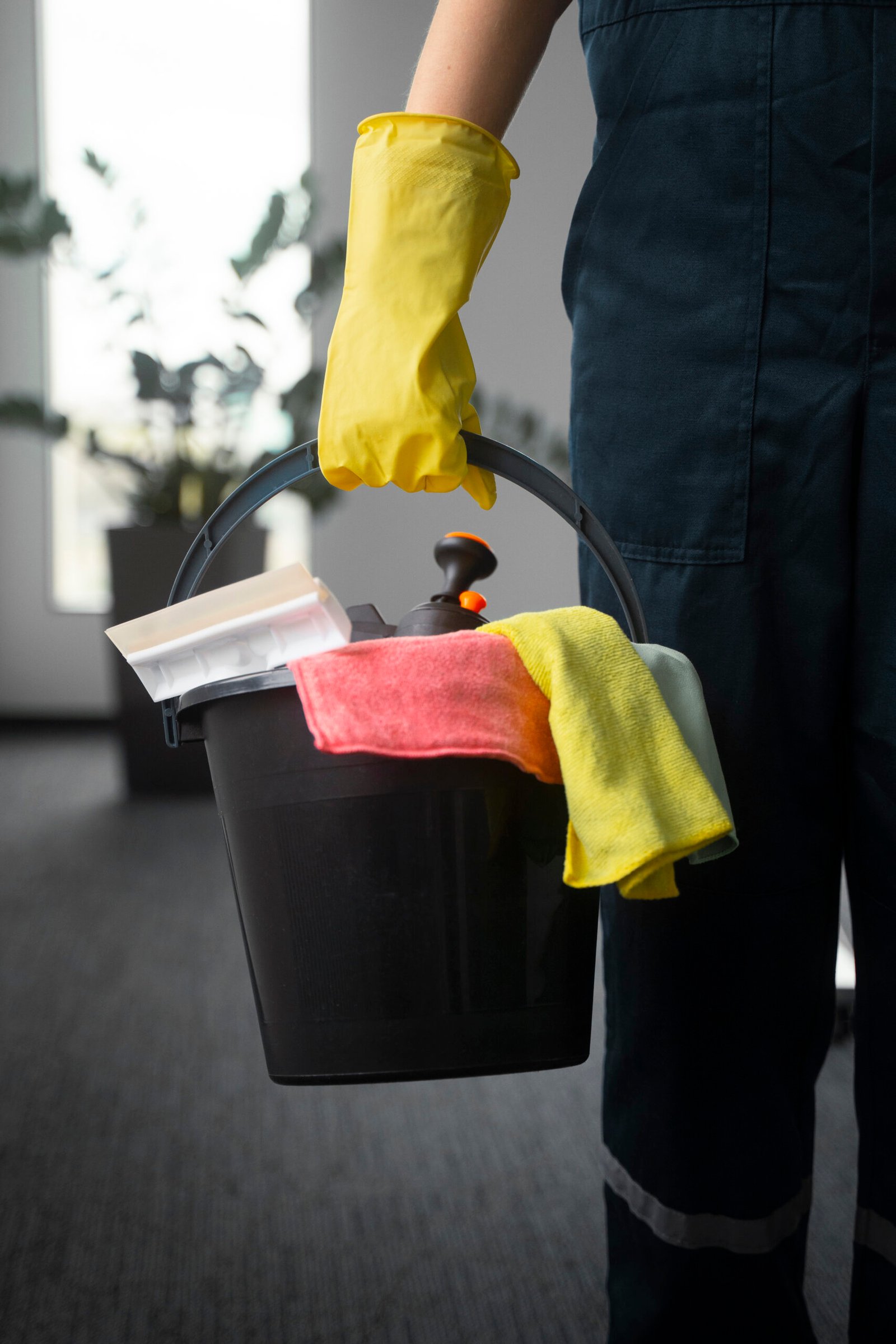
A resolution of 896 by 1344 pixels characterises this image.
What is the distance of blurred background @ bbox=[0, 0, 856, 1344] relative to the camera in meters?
0.88

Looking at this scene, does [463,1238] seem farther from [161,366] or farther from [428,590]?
[428,590]

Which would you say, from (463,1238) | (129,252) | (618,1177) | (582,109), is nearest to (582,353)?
(618,1177)

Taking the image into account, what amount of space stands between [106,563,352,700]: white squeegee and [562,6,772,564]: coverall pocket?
0.27 meters

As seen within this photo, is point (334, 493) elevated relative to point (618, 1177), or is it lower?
elevated

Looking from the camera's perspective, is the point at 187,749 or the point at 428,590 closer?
the point at 187,749

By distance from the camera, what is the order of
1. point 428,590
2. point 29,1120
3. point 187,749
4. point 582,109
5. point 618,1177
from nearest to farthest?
point 618,1177 → point 29,1120 → point 187,749 → point 582,109 → point 428,590

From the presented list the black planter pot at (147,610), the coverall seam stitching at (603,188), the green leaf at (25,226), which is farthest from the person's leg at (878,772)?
the green leaf at (25,226)

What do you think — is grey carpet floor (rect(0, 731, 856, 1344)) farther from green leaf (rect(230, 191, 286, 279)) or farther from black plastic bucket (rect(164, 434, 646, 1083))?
green leaf (rect(230, 191, 286, 279))

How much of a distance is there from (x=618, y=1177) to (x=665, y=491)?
1.60 feet

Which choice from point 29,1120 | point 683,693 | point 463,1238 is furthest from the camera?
point 29,1120

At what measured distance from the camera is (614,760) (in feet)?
1.44

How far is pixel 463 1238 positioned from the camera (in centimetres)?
91

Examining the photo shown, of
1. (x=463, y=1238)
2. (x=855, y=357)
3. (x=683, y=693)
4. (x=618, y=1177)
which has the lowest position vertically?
(x=463, y=1238)

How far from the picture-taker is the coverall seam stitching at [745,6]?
58 centimetres
